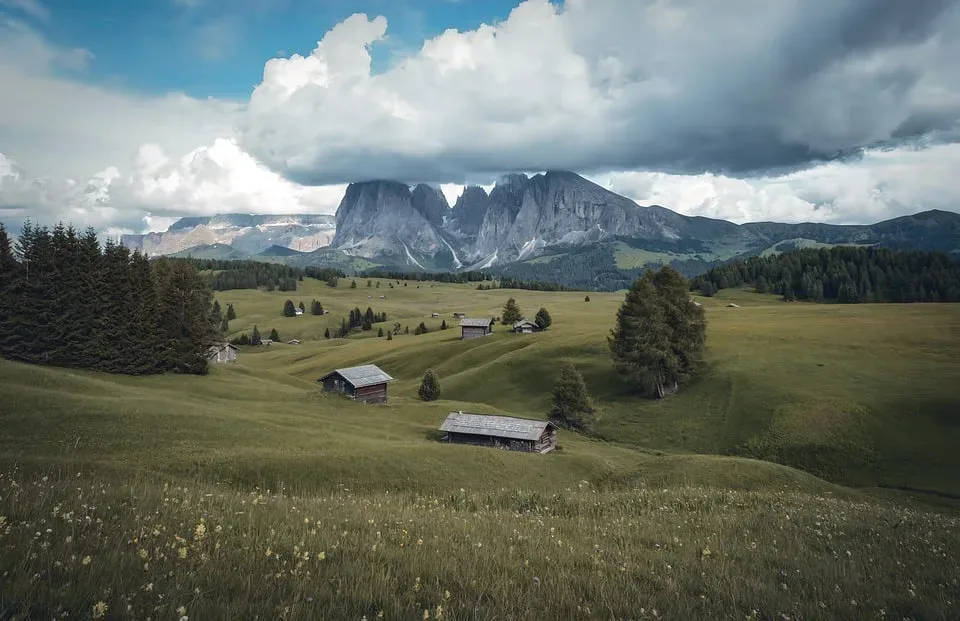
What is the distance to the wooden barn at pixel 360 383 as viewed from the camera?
235ft

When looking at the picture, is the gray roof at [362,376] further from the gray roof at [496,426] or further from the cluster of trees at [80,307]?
the cluster of trees at [80,307]

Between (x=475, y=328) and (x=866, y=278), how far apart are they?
14273 cm

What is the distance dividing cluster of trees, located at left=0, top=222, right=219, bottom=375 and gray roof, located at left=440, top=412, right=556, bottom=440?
40.0m

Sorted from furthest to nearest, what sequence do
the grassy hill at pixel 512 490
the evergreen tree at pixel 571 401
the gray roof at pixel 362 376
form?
the gray roof at pixel 362 376 → the evergreen tree at pixel 571 401 → the grassy hill at pixel 512 490

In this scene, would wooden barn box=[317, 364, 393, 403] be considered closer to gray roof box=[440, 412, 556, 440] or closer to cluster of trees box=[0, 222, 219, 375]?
gray roof box=[440, 412, 556, 440]

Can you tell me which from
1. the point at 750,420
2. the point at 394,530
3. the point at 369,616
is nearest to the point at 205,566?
the point at 369,616

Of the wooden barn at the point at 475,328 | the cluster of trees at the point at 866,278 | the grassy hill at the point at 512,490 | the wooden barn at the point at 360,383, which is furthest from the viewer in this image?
the cluster of trees at the point at 866,278

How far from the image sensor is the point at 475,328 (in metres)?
127

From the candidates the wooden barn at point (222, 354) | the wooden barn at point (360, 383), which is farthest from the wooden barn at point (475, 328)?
the wooden barn at point (360, 383)

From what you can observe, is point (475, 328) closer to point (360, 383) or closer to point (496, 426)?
point (360, 383)

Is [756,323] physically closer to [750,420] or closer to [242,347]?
[750,420]

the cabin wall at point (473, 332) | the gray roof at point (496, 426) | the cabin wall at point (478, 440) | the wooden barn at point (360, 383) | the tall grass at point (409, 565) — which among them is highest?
the tall grass at point (409, 565)

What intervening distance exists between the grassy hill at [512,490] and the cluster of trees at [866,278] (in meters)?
66.9

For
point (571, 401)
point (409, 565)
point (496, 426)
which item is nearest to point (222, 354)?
point (496, 426)
